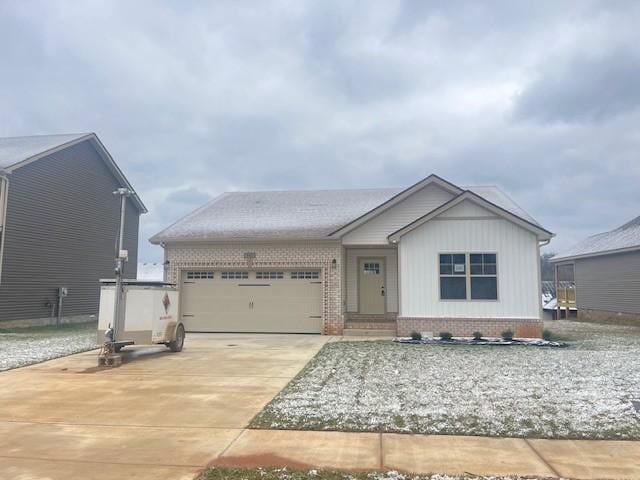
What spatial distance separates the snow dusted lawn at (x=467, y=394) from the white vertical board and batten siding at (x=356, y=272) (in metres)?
5.70

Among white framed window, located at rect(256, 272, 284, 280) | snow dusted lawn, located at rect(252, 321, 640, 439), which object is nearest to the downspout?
white framed window, located at rect(256, 272, 284, 280)

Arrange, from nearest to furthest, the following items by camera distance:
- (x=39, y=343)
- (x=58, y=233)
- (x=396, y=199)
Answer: (x=39, y=343) → (x=396, y=199) → (x=58, y=233)

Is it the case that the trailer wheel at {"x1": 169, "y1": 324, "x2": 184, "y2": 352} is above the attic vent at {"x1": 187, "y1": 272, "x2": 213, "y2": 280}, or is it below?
below

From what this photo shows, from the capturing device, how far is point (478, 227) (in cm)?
1475

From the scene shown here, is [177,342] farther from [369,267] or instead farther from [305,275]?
[369,267]

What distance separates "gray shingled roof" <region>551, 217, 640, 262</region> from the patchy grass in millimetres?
19714

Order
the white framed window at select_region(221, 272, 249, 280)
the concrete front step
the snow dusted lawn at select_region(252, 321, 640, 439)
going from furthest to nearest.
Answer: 1. the white framed window at select_region(221, 272, 249, 280)
2. the concrete front step
3. the snow dusted lawn at select_region(252, 321, 640, 439)

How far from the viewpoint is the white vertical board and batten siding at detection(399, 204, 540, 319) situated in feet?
47.2

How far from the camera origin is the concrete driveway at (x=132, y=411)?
15.2ft

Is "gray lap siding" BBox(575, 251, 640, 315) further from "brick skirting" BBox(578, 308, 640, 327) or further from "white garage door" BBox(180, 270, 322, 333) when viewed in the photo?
"white garage door" BBox(180, 270, 322, 333)

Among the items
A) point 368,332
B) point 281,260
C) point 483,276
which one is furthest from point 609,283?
point 281,260

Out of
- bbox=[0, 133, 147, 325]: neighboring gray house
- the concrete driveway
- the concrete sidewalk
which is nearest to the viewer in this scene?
the concrete sidewalk

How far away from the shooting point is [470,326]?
14445mm

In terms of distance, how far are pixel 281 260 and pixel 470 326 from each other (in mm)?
6302
